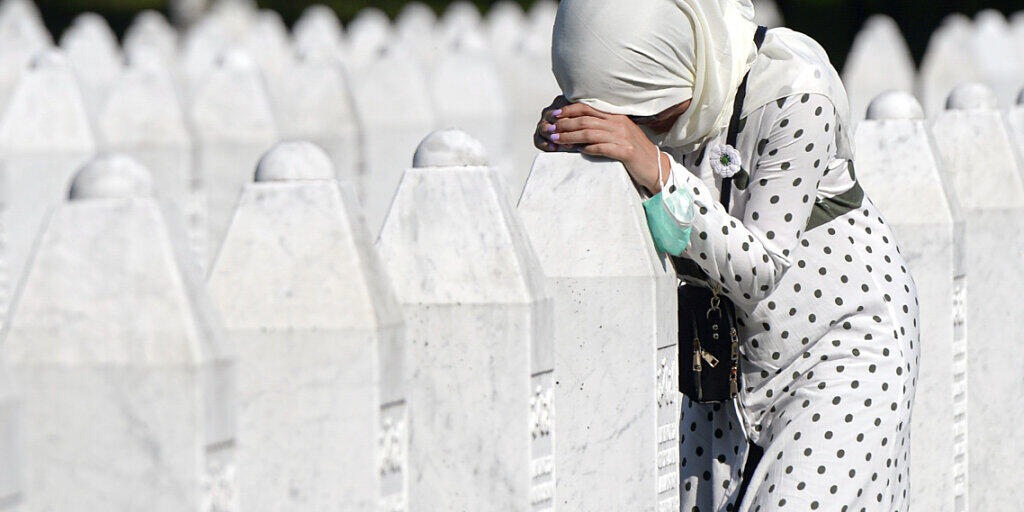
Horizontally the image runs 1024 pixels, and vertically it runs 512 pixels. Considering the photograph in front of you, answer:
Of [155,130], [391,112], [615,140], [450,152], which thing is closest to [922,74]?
[391,112]

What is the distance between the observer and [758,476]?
365 centimetres

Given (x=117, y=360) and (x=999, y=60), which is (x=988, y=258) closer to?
(x=117, y=360)

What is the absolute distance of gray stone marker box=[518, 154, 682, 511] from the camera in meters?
3.56

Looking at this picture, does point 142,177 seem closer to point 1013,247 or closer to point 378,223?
point 1013,247

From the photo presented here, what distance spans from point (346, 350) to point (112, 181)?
509 mm

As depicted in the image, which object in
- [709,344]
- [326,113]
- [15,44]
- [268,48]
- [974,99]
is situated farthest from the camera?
[268,48]

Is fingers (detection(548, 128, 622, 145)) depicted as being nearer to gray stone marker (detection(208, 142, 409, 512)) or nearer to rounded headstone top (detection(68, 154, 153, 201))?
gray stone marker (detection(208, 142, 409, 512))

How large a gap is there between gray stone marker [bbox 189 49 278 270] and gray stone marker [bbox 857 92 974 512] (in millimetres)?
3326

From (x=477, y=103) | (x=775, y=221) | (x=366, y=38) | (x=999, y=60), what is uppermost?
(x=366, y=38)

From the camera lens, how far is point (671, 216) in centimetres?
351

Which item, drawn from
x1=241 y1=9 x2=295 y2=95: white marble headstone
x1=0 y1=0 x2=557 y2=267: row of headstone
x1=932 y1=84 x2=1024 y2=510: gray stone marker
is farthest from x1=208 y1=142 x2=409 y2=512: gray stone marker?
x1=241 y1=9 x2=295 y2=95: white marble headstone

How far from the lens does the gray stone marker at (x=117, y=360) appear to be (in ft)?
8.45

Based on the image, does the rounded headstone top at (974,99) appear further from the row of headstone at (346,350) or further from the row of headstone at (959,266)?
the row of headstone at (346,350)

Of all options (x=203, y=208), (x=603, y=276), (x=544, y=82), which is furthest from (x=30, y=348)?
(x=544, y=82)
